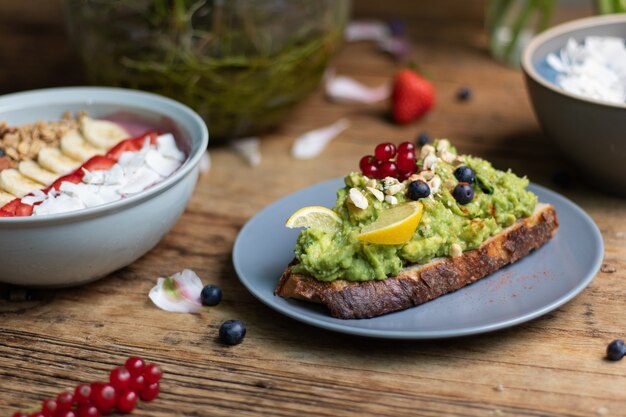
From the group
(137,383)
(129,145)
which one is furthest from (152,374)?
(129,145)

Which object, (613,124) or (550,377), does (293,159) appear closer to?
(613,124)

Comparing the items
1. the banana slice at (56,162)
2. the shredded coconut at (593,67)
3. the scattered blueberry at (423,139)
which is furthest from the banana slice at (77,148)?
the shredded coconut at (593,67)

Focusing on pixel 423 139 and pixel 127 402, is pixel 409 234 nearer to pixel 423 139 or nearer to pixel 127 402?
pixel 127 402

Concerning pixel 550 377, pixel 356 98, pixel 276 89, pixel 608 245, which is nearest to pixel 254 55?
pixel 276 89

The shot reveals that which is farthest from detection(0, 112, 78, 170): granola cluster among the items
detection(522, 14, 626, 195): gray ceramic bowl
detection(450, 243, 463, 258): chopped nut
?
detection(522, 14, 626, 195): gray ceramic bowl

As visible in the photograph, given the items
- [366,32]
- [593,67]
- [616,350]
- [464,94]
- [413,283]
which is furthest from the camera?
[366,32]

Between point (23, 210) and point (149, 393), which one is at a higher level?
point (23, 210)

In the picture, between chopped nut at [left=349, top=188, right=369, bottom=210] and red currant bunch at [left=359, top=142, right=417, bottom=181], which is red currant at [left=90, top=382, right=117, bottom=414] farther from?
red currant bunch at [left=359, top=142, right=417, bottom=181]
